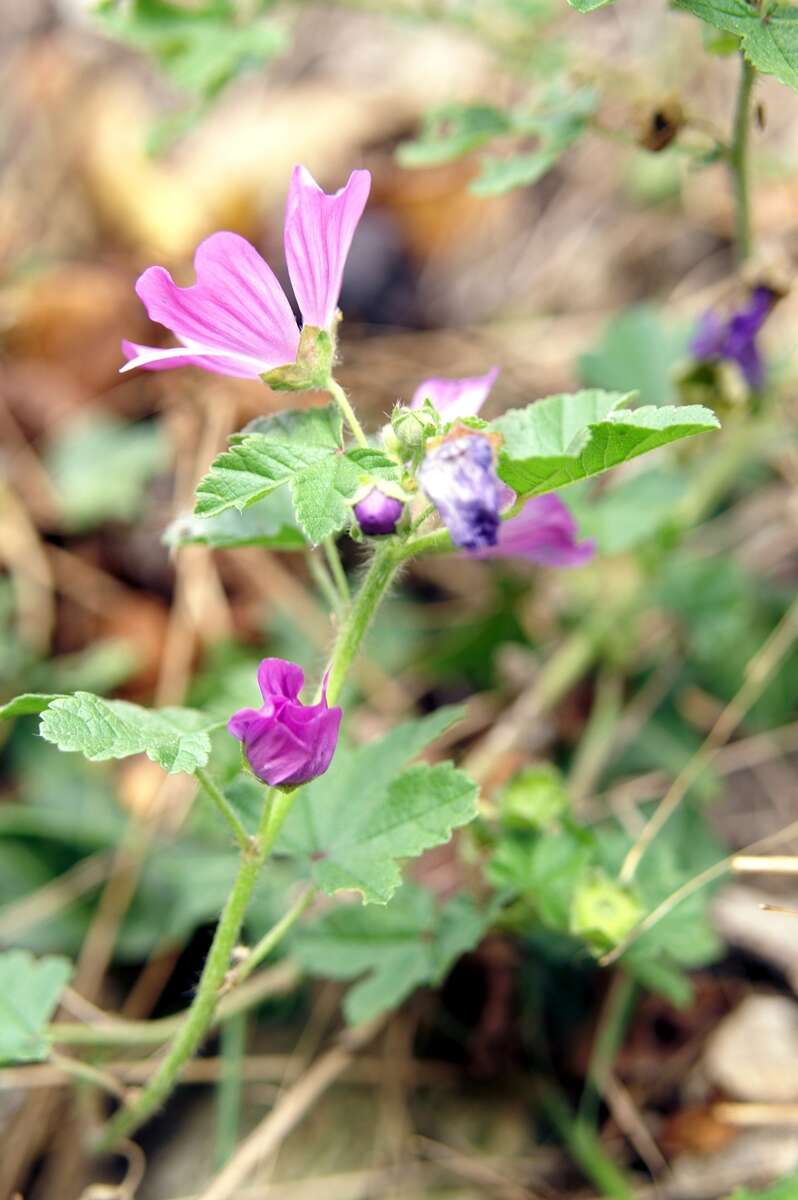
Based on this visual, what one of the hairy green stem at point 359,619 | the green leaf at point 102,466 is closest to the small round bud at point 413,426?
the hairy green stem at point 359,619

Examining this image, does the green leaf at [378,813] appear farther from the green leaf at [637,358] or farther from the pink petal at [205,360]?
the green leaf at [637,358]

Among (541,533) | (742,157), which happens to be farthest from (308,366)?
(742,157)

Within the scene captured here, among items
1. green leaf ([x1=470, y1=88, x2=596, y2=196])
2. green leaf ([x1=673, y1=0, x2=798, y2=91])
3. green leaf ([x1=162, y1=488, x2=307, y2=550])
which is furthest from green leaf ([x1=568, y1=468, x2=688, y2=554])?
green leaf ([x1=673, y1=0, x2=798, y2=91])

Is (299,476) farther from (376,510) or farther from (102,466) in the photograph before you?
(102,466)

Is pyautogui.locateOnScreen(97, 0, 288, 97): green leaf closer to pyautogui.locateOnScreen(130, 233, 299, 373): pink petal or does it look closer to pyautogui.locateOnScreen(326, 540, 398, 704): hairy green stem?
pyautogui.locateOnScreen(130, 233, 299, 373): pink petal

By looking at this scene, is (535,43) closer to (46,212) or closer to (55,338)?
(55,338)
